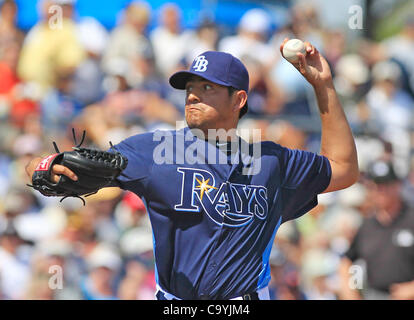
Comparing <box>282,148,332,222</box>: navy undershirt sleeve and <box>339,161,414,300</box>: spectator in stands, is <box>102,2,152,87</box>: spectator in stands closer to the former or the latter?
<box>339,161,414,300</box>: spectator in stands

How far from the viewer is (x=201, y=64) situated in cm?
362

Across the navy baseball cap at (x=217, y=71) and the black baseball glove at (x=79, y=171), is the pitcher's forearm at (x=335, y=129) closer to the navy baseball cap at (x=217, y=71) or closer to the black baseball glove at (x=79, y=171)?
the navy baseball cap at (x=217, y=71)

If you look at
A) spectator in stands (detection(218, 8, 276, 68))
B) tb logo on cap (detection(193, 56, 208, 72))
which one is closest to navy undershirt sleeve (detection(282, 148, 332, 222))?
tb logo on cap (detection(193, 56, 208, 72))

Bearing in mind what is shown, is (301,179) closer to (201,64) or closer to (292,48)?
(292,48)

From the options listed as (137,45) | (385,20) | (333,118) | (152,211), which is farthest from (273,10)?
(152,211)

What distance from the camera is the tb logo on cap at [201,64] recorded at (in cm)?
359

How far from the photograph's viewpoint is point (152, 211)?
3502mm

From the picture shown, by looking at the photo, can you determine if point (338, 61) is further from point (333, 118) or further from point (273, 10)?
point (333, 118)

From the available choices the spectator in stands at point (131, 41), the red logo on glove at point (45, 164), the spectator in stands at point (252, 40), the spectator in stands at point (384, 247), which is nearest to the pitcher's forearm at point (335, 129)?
the red logo on glove at point (45, 164)

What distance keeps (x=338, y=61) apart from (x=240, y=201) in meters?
5.85

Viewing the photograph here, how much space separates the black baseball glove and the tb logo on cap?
2.28ft

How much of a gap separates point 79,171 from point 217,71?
0.96m

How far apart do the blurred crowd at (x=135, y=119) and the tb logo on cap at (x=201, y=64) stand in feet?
10.6

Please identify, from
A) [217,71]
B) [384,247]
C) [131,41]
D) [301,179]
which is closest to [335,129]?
[301,179]
